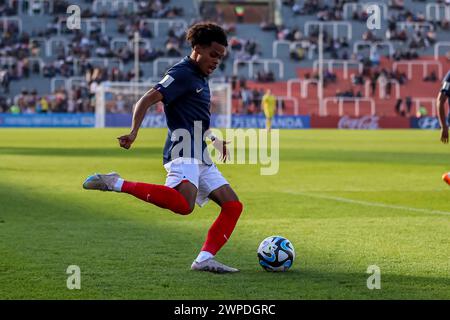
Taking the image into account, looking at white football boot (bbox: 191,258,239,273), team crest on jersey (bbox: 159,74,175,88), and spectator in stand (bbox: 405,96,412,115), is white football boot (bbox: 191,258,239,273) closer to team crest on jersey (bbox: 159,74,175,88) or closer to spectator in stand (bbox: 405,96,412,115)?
team crest on jersey (bbox: 159,74,175,88)

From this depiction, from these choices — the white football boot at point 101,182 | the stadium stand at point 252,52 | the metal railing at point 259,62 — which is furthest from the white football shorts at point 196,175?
the metal railing at point 259,62

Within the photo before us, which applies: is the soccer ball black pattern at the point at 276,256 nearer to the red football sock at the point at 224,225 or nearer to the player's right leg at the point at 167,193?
the red football sock at the point at 224,225

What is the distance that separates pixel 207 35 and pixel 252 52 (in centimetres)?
5728

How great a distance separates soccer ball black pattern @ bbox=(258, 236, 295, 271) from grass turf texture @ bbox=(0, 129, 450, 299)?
0.10 m

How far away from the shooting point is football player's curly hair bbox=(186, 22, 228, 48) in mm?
8742

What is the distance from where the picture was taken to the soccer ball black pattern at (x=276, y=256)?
8.94 meters

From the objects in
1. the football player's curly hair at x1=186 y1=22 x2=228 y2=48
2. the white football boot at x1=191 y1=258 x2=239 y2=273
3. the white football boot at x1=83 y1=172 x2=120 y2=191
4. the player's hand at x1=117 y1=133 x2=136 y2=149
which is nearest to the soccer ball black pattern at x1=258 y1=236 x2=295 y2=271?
the white football boot at x1=191 y1=258 x2=239 y2=273

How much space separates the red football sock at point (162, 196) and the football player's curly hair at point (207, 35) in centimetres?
128

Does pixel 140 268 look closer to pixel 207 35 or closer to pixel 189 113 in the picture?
pixel 189 113

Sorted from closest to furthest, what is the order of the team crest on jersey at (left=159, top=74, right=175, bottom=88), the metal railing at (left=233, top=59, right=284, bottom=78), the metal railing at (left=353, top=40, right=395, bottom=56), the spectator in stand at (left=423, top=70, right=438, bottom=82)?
the team crest on jersey at (left=159, top=74, right=175, bottom=88)
the spectator in stand at (left=423, top=70, right=438, bottom=82)
the metal railing at (left=233, top=59, right=284, bottom=78)
the metal railing at (left=353, top=40, right=395, bottom=56)

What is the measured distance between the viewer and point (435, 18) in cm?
7012

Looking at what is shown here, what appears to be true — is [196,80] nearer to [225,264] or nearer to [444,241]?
[225,264]

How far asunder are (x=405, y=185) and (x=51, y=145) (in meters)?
18.4
